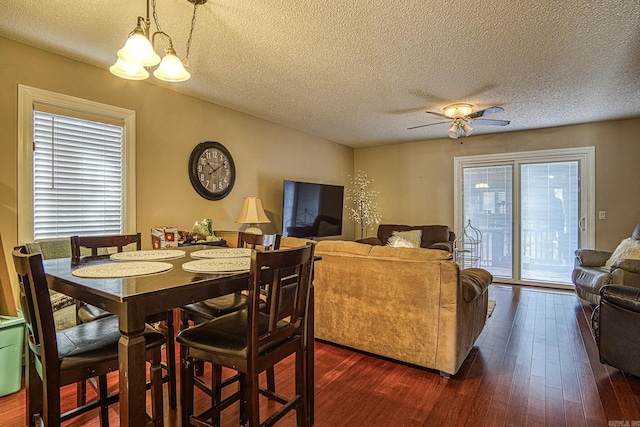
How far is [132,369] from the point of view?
1.12 meters

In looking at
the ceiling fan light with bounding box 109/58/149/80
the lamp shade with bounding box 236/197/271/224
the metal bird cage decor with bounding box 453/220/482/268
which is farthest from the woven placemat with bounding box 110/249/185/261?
the metal bird cage decor with bounding box 453/220/482/268

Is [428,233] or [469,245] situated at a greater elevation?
[428,233]

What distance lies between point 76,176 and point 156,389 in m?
2.36

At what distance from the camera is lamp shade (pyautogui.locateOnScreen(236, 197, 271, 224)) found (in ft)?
13.7

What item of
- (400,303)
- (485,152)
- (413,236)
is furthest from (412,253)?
(485,152)

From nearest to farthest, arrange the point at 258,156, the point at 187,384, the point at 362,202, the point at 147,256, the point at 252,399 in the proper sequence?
the point at 252,399 < the point at 187,384 < the point at 147,256 < the point at 258,156 < the point at 362,202

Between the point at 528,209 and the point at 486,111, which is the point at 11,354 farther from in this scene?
the point at 528,209

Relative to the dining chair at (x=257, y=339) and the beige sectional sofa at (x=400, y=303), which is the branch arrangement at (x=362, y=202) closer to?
the beige sectional sofa at (x=400, y=303)

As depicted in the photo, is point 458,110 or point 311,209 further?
point 311,209

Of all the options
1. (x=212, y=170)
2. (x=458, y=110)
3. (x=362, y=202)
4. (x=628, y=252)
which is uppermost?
(x=458, y=110)

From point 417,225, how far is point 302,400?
5.17 m

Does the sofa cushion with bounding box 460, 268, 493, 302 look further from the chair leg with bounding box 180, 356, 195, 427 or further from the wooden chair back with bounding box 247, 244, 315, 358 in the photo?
the chair leg with bounding box 180, 356, 195, 427

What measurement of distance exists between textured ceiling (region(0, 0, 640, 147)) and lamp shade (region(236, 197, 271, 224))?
120cm

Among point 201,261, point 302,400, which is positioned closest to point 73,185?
point 201,261
